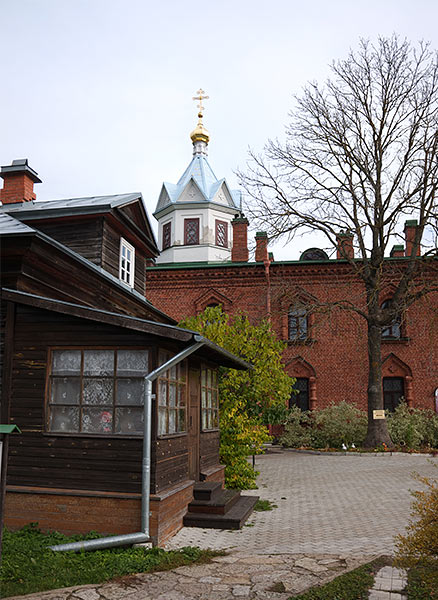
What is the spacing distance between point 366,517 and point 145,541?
426 cm

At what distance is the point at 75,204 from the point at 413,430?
48.3 ft

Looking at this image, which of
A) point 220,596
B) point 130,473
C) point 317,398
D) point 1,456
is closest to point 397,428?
point 317,398

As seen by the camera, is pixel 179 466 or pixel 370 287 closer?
pixel 179 466

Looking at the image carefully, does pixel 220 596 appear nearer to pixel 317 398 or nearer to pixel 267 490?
pixel 267 490

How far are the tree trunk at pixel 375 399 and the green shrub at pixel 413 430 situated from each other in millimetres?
1008

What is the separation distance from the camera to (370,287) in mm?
21422

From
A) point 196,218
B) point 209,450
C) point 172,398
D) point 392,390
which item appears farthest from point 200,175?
point 172,398

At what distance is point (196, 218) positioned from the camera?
32594mm

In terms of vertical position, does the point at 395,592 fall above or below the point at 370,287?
below

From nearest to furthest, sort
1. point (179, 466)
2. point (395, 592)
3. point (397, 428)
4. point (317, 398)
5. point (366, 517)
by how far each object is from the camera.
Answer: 1. point (395, 592)
2. point (179, 466)
3. point (366, 517)
4. point (397, 428)
5. point (317, 398)

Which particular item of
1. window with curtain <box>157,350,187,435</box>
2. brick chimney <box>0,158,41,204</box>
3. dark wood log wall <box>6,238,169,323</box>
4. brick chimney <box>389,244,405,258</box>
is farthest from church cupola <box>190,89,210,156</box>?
window with curtain <box>157,350,187,435</box>

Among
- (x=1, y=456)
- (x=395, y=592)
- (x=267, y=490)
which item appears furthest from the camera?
(x=267, y=490)

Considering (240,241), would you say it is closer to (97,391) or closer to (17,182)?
(17,182)

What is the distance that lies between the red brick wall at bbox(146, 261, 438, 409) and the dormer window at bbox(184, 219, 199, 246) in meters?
5.98
